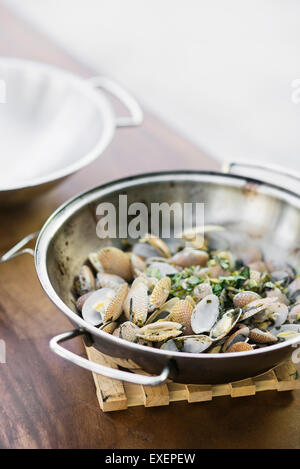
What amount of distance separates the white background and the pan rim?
1.45 ft

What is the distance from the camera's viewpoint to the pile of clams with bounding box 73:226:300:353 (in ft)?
2.02

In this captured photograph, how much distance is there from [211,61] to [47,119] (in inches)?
21.3

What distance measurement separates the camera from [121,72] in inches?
73.5

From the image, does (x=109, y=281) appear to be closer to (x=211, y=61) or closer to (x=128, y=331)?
(x=128, y=331)

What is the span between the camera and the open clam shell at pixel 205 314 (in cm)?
63

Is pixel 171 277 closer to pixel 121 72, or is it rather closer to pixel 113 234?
pixel 113 234

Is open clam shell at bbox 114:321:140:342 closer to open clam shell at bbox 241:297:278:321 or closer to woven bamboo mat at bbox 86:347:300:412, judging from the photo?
woven bamboo mat at bbox 86:347:300:412

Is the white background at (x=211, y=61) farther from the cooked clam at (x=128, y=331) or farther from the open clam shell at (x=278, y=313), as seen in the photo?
the cooked clam at (x=128, y=331)

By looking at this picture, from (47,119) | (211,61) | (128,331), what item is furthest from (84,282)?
(211,61)

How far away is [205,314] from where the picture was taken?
640mm

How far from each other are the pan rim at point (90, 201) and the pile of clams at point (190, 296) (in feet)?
0.25

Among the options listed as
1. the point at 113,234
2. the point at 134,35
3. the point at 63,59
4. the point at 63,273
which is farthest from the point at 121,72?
the point at 63,273

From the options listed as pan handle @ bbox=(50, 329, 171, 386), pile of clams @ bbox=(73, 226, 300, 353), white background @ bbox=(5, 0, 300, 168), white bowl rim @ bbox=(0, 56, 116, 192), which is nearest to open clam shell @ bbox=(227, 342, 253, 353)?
pile of clams @ bbox=(73, 226, 300, 353)

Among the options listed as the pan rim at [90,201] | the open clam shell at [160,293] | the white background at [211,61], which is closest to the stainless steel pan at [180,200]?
the pan rim at [90,201]
